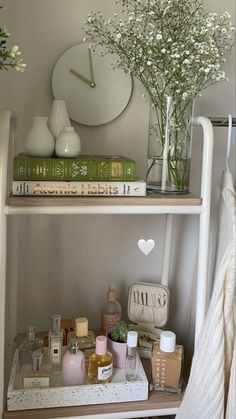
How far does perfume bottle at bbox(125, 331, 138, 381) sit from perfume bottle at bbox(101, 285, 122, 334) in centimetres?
14

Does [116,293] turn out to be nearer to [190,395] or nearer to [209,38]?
[190,395]

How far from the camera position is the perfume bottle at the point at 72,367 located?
0.93 m

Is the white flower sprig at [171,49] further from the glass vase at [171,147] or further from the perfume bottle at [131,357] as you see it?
the perfume bottle at [131,357]

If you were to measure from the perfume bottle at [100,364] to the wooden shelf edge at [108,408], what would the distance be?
0.05 meters

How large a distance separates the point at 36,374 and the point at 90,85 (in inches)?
27.2

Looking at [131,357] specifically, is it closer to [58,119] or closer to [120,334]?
[120,334]

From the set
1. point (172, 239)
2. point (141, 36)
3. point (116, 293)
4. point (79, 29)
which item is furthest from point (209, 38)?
point (116, 293)

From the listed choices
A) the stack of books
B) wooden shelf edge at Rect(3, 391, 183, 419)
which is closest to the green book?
the stack of books

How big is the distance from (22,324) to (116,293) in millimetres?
273

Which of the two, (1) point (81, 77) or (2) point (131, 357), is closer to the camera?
(2) point (131, 357)

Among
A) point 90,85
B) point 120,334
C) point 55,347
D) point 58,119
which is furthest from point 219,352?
point 90,85

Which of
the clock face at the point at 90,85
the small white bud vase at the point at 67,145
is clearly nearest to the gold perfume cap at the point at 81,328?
the small white bud vase at the point at 67,145

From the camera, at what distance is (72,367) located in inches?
36.4

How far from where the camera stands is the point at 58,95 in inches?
42.9
